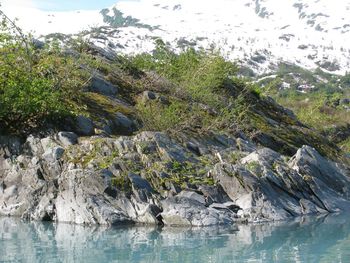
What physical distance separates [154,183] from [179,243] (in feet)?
15.8

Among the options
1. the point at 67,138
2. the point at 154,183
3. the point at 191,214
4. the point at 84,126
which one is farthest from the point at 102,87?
the point at 191,214

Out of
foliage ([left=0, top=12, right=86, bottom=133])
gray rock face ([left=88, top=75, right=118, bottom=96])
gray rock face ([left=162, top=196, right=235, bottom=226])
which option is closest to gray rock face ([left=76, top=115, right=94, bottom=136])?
foliage ([left=0, top=12, right=86, bottom=133])

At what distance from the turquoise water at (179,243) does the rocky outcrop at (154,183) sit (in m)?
0.92

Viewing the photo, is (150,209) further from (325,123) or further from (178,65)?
(325,123)

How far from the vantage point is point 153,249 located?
51.0 ft

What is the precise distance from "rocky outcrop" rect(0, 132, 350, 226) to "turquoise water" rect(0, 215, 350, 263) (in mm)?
918

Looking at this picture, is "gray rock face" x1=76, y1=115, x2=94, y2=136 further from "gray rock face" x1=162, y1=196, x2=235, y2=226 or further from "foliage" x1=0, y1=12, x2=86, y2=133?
"gray rock face" x1=162, y1=196, x2=235, y2=226

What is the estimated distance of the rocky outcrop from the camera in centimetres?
1964

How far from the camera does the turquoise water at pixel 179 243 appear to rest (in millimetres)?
14539

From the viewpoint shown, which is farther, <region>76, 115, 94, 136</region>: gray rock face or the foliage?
<region>76, 115, 94, 136</region>: gray rock face

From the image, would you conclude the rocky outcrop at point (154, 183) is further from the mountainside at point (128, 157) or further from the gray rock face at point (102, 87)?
the gray rock face at point (102, 87)

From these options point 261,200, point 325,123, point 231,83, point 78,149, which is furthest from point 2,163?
point 325,123

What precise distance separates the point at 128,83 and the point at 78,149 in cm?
1174

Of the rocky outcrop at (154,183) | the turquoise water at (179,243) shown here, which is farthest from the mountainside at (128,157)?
the turquoise water at (179,243)
